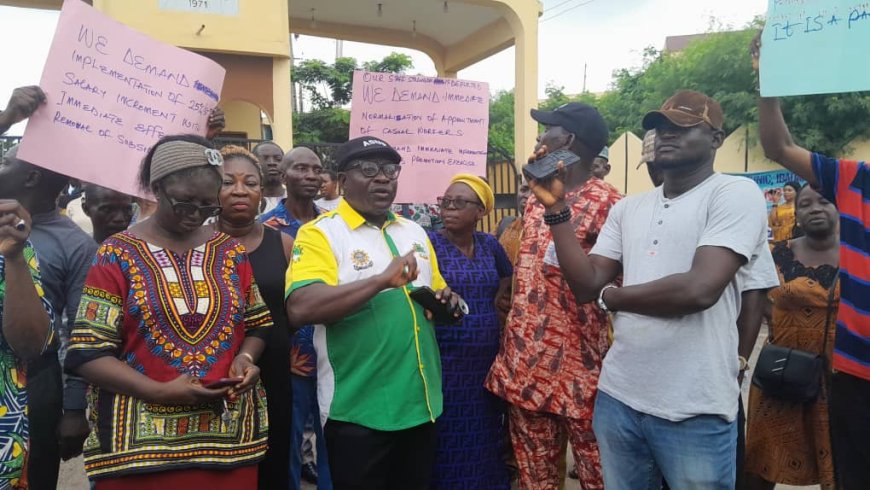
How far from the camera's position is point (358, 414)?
2447 mm

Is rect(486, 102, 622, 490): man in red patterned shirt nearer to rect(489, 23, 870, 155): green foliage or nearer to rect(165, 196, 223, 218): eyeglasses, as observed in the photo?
rect(165, 196, 223, 218): eyeglasses

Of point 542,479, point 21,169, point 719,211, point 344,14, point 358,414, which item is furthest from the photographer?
point 344,14

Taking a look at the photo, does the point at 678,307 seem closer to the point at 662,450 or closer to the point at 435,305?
the point at 662,450

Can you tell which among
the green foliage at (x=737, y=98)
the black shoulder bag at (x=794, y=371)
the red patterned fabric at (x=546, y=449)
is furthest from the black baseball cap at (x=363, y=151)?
the green foliage at (x=737, y=98)

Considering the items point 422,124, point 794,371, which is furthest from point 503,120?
point 794,371

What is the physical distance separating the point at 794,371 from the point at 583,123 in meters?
1.61

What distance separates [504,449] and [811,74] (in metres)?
2.14

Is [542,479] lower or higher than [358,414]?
lower

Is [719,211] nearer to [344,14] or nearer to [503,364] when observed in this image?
[503,364]

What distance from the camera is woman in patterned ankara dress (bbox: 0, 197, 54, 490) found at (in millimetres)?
2061

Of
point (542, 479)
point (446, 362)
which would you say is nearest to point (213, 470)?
point (446, 362)

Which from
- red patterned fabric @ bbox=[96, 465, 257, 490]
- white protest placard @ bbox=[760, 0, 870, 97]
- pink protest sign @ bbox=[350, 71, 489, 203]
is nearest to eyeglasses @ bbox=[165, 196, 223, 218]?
red patterned fabric @ bbox=[96, 465, 257, 490]

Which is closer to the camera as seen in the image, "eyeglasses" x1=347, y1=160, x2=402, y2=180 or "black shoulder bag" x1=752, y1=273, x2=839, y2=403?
"eyeglasses" x1=347, y1=160, x2=402, y2=180

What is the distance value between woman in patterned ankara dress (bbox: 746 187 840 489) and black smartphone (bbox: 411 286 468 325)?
1867 mm
